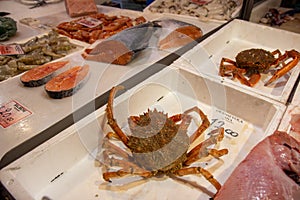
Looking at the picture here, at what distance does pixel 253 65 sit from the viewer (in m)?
1.67

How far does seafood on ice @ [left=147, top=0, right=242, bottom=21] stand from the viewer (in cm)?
227

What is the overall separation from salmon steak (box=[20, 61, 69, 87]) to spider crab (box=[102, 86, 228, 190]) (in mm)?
444

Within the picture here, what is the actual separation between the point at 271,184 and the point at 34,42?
1.68 metres

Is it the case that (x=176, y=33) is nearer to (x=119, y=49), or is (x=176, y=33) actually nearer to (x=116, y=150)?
(x=119, y=49)

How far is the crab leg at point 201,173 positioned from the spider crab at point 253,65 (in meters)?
0.86

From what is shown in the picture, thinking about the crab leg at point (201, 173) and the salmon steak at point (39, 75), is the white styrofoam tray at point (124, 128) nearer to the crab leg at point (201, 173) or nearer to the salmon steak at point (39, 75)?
the crab leg at point (201, 173)

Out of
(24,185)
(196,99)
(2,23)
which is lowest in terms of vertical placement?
(196,99)

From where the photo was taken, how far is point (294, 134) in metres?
1.06

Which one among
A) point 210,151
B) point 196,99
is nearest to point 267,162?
point 210,151

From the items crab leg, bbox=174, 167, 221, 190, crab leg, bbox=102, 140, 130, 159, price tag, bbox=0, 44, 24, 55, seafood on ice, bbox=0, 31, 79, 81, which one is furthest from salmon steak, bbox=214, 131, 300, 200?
price tag, bbox=0, 44, 24, 55

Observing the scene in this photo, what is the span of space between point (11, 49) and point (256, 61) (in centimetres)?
163

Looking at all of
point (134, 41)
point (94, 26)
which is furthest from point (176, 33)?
point (94, 26)

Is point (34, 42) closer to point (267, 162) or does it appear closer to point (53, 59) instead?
point (53, 59)

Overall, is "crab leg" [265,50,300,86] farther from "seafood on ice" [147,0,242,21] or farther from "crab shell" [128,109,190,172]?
"crab shell" [128,109,190,172]
